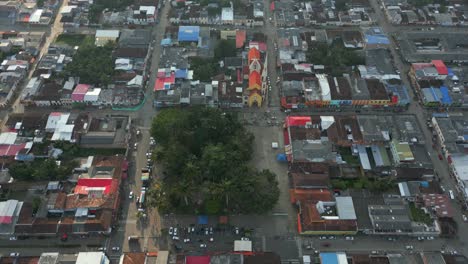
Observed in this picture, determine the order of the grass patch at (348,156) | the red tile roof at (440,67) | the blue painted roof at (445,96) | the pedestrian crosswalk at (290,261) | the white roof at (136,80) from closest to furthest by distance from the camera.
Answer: the pedestrian crosswalk at (290,261)
the grass patch at (348,156)
the blue painted roof at (445,96)
the white roof at (136,80)
the red tile roof at (440,67)

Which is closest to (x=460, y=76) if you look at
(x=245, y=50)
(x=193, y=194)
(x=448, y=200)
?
(x=448, y=200)

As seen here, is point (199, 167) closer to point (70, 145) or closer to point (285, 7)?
point (70, 145)

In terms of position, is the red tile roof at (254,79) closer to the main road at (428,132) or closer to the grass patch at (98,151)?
the grass patch at (98,151)

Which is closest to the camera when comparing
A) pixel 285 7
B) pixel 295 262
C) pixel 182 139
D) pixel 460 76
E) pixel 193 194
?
pixel 295 262

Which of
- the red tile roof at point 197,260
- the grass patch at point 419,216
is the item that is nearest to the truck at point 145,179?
the red tile roof at point 197,260

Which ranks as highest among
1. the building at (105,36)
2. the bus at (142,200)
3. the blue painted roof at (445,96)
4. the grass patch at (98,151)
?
the building at (105,36)

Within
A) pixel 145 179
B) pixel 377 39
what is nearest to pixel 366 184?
pixel 145 179

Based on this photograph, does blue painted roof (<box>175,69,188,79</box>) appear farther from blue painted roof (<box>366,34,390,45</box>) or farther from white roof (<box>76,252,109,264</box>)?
blue painted roof (<box>366,34,390,45</box>)
